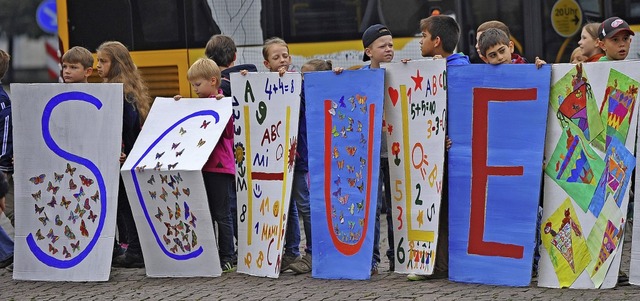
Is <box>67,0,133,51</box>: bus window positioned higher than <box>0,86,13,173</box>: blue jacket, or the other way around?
<box>67,0,133,51</box>: bus window

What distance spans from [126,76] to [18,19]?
10425 mm

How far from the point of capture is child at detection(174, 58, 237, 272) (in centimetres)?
869

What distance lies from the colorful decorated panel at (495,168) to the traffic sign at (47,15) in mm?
12261

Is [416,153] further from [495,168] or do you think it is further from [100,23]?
[100,23]

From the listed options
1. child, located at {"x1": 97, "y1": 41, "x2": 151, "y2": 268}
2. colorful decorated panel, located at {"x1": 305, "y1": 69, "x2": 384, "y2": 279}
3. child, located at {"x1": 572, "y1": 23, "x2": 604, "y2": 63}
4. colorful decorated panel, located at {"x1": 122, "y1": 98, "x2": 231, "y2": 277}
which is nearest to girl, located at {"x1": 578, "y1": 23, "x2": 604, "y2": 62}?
child, located at {"x1": 572, "y1": 23, "x2": 604, "y2": 63}

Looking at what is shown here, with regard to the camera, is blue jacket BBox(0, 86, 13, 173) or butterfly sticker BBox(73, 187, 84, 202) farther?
blue jacket BBox(0, 86, 13, 173)

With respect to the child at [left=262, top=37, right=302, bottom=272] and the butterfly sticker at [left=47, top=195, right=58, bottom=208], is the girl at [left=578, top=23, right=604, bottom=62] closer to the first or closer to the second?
the child at [left=262, top=37, right=302, bottom=272]

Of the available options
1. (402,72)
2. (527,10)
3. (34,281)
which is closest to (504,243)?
(402,72)

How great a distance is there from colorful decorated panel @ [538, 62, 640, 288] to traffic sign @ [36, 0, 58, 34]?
1272 centimetres

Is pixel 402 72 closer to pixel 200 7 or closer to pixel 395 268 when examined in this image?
pixel 395 268

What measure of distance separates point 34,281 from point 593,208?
368cm

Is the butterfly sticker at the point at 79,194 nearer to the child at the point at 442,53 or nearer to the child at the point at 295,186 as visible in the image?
the child at the point at 295,186

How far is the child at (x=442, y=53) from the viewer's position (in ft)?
26.4

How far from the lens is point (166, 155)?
27.8 ft
